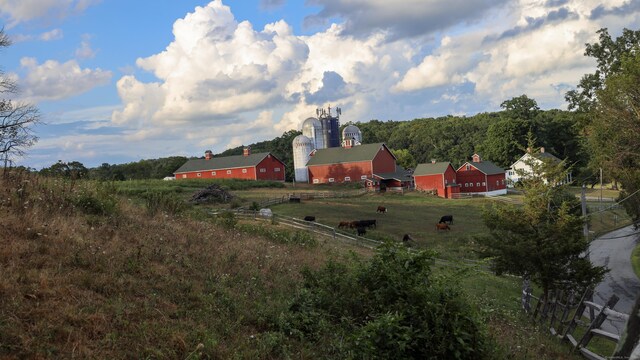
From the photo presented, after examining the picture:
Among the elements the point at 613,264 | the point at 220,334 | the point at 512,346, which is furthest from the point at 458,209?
the point at 220,334

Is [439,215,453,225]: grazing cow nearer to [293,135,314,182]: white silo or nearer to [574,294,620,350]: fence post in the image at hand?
[574,294,620,350]: fence post

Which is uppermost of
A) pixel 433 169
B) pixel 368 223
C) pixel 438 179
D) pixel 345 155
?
pixel 345 155

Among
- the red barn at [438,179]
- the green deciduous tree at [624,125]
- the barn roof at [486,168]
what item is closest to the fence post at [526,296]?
the green deciduous tree at [624,125]

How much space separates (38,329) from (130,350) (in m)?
1.19

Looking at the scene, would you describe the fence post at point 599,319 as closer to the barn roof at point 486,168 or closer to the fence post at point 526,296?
the fence post at point 526,296

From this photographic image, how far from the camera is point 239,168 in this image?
8056 centimetres

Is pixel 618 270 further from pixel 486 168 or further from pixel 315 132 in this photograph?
pixel 315 132

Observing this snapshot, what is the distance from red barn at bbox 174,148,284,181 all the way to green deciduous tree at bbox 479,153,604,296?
6196 cm

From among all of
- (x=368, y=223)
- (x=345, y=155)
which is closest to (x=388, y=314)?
(x=368, y=223)

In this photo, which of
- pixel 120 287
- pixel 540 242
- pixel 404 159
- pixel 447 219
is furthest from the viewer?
pixel 404 159

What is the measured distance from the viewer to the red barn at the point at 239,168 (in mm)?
80062

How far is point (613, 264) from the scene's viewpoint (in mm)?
38906

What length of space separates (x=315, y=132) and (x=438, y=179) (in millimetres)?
29124

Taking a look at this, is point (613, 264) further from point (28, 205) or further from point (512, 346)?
point (28, 205)
